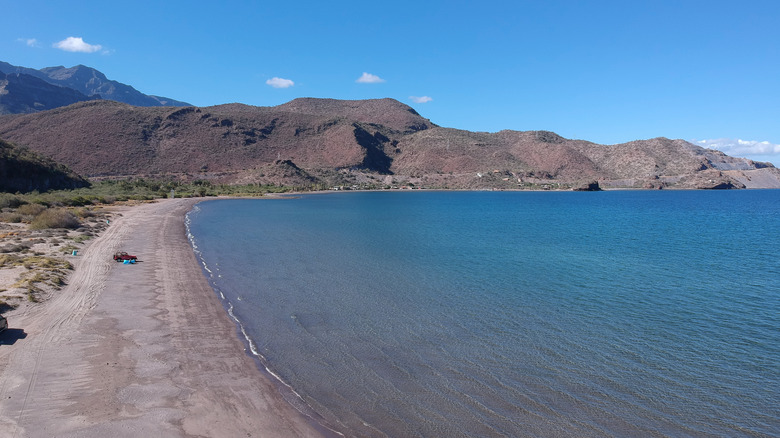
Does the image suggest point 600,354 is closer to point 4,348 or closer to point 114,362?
point 114,362

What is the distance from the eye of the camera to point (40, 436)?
736 cm

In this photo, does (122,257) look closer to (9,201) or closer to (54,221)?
(54,221)

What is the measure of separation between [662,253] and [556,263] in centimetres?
846

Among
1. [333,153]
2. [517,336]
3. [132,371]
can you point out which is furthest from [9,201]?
[333,153]

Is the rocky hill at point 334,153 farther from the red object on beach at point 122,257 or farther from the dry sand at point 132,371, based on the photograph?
the dry sand at point 132,371

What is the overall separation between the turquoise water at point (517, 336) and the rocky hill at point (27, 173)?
1828 inches

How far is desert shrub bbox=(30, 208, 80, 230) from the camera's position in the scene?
29.2 meters

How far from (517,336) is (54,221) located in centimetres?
3121

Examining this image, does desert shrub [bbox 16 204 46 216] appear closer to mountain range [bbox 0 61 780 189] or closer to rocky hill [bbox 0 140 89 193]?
rocky hill [bbox 0 140 89 193]

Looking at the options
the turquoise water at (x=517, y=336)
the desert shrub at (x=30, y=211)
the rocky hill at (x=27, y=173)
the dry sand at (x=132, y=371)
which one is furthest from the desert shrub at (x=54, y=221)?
the rocky hill at (x=27, y=173)

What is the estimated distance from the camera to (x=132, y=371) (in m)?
10.2

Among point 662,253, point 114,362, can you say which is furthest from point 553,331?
point 662,253

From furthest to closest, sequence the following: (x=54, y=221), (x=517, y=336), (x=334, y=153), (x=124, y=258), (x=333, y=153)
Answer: (x=333, y=153)
(x=334, y=153)
(x=54, y=221)
(x=124, y=258)
(x=517, y=336)

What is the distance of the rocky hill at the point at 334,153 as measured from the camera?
116938mm
